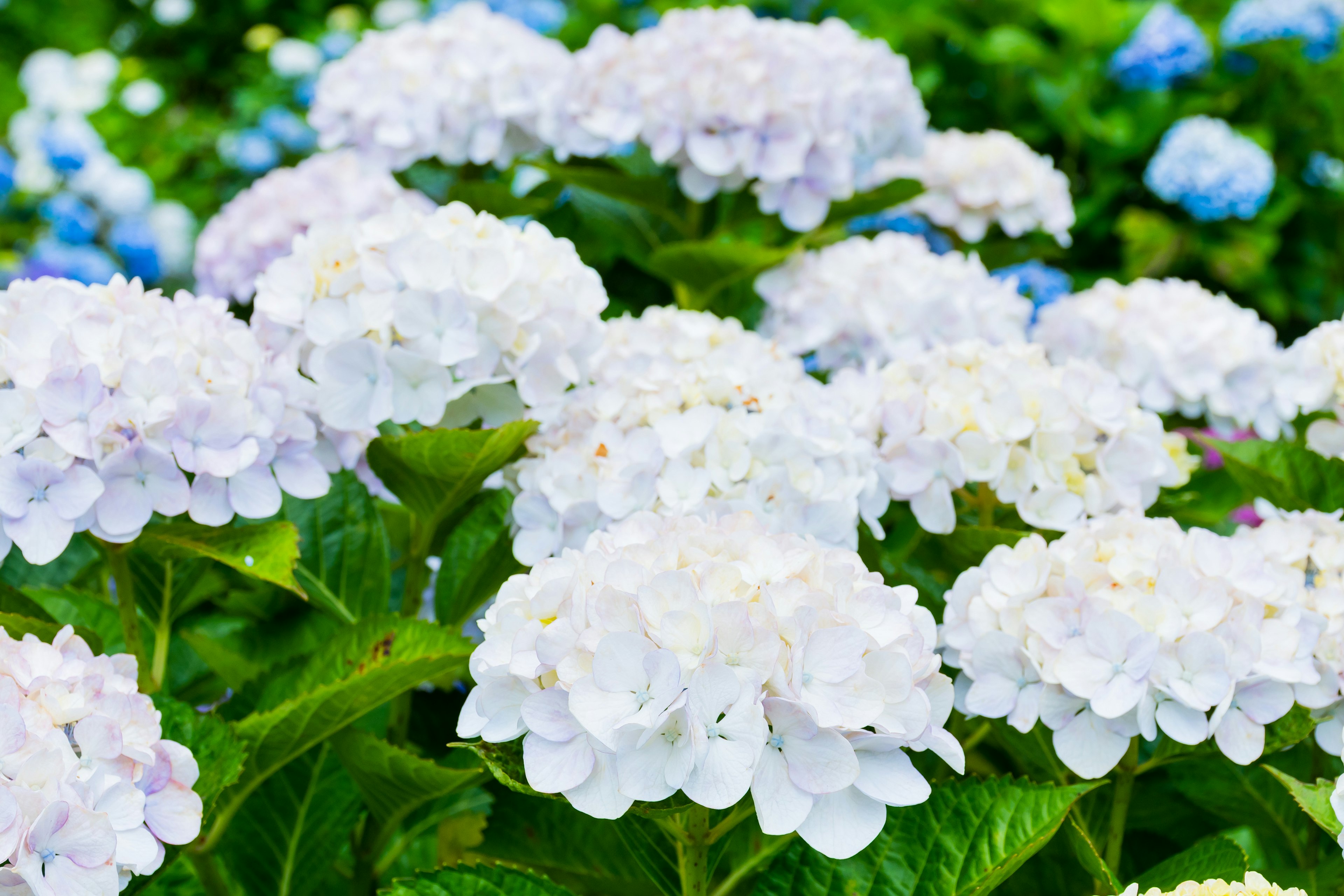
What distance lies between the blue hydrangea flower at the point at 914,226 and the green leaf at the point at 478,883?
1421mm

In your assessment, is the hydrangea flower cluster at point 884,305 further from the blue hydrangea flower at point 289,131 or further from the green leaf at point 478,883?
the blue hydrangea flower at point 289,131

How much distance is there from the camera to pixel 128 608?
1025 mm

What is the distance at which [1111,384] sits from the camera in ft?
3.73

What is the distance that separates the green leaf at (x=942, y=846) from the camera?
0.83m

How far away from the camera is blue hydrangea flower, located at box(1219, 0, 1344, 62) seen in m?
2.77

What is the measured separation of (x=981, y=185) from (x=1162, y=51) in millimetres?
1322

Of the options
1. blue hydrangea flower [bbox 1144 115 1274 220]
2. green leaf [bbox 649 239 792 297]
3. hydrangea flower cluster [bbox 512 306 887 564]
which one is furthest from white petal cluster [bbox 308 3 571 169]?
blue hydrangea flower [bbox 1144 115 1274 220]

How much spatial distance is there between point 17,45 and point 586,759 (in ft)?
20.2

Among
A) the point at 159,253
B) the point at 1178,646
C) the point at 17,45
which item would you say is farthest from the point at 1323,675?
the point at 17,45

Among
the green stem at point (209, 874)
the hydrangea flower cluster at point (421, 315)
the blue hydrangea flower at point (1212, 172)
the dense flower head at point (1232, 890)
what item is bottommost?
the blue hydrangea flower at point (1212, 172)

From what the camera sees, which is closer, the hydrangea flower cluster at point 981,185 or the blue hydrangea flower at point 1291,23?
the hydrangea flower cluster at point 981,185

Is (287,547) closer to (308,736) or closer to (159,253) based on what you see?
(308,736)

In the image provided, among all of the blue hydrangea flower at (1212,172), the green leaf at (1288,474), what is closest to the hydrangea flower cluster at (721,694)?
the green leaf at (1288,474)

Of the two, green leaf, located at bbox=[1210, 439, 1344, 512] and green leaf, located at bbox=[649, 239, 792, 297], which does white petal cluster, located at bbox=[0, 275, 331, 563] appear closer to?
green leaf, located at bbox=[649, 239, 792, 297]
